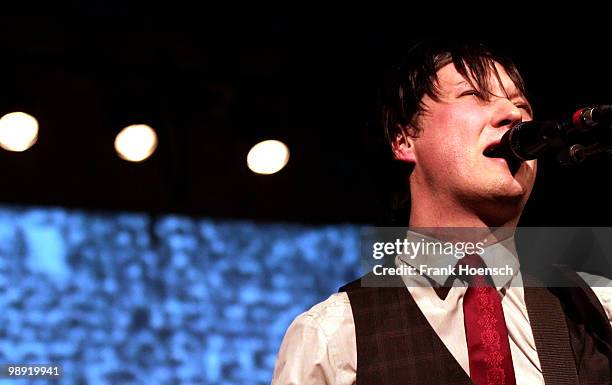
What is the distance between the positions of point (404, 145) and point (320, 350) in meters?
0.51

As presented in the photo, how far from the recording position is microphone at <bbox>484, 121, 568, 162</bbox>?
4.18ft

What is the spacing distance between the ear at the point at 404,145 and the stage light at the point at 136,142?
1.78m

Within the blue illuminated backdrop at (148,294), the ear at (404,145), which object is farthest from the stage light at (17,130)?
the ear at (404,145)

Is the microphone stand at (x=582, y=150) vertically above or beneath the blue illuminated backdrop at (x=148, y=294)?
beneath

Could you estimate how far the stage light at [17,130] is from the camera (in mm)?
3289

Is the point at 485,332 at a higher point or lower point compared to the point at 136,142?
lower

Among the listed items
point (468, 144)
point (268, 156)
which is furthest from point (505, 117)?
point (268, 156)

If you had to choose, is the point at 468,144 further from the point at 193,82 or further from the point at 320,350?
the point at 193,82

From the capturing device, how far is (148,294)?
3467mm

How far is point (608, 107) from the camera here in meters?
1.16

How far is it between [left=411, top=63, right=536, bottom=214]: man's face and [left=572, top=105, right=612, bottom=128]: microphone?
13.2 inches

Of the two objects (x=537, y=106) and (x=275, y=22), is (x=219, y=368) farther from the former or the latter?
(x=537, y=106)
